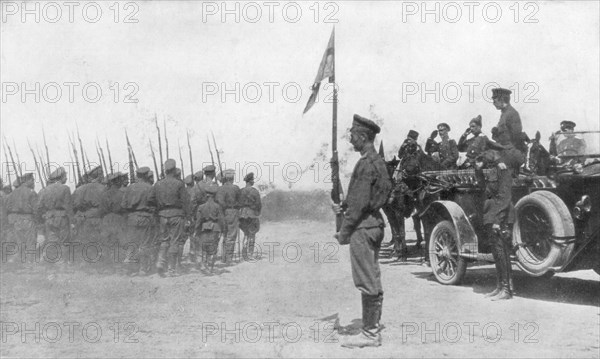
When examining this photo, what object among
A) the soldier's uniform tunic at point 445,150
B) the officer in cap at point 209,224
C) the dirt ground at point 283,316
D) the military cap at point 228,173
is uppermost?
the soldier's uniform tunic at point 445,150

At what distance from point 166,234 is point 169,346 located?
537 centimetres

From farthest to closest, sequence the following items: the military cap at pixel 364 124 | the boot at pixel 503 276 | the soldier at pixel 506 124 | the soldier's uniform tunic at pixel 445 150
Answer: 1. the soldier's uniform tunic at pixel 445 150
2. the soldier at pixel 506 124
3. the boot at pixel 503 276
4. the military cap at pixel 364 124

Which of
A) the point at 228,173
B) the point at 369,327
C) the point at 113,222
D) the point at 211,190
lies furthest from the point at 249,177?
the point at 369,327

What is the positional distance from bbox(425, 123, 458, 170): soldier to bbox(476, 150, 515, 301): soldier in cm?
342

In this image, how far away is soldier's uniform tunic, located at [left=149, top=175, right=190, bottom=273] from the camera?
430 inches

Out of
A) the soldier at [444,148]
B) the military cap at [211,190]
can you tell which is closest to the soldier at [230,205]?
the military cap at [211,190]

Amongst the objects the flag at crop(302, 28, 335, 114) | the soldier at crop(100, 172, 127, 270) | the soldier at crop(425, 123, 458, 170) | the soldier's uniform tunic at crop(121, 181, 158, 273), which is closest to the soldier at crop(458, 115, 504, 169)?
the soldier at crop(425, 123, 458, 170)

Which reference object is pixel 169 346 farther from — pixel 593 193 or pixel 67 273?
pixel 67 273

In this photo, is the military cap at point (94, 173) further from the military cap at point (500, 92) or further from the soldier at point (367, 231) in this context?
the military cap at point (500, 92)

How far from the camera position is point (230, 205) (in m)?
13.3

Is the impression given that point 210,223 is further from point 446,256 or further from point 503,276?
point 503,276

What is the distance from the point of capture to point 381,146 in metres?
12.0

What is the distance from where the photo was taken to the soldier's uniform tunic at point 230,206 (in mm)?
13203

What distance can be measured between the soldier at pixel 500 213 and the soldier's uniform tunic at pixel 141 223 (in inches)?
245
